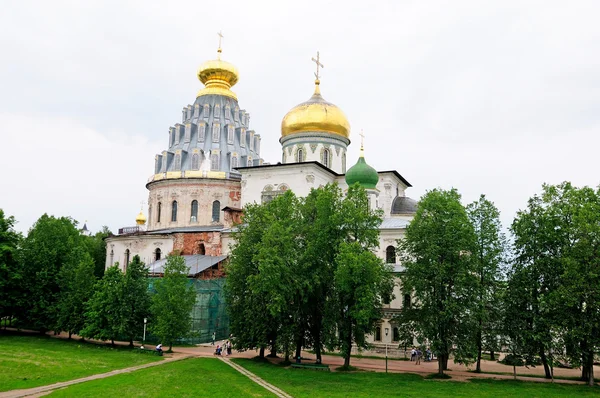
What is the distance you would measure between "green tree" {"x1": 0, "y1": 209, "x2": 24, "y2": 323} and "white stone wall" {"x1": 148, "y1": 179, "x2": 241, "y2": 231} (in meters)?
13.4

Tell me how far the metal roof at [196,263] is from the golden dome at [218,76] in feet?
59.7

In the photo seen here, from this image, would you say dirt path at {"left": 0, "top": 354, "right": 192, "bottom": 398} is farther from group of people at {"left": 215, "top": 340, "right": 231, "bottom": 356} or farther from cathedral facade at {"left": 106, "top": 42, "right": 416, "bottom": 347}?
cathedral facade at {"left": 106, "top": 42, "right": 416, "bottom": 347}

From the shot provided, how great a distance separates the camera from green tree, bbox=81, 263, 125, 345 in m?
26.4

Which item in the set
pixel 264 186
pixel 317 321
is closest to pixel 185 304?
pixel 317 321

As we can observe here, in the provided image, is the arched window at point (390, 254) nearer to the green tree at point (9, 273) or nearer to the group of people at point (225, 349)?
the group of people at point (225, 349)

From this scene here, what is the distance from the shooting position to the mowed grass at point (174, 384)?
641 inches

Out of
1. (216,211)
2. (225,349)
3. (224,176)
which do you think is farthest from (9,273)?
(224,176)

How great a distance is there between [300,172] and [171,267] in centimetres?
1404

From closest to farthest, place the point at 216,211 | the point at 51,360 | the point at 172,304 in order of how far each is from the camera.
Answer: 1. the point at 51,360
2. the point at 172,304
3. the point at 216,211

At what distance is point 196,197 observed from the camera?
142 ft

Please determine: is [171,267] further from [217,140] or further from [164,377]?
[217,140]

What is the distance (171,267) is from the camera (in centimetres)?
2602

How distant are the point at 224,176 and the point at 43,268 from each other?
54.2 ft

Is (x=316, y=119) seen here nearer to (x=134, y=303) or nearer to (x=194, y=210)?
(x=194, y=210)
